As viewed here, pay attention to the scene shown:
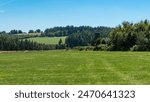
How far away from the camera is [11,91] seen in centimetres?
1245

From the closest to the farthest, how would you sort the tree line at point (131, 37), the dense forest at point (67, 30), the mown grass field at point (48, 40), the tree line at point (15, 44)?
the tree line at point (15, 44), the tree line at point (131, 37), the mown grass field at point (48, 40), the dense forest at point (67, 30)

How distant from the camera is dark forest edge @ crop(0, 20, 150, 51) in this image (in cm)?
7962

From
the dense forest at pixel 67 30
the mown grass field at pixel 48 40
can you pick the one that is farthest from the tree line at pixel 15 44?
the dense forest at pixel 67 30

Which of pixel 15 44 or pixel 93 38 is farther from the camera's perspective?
pixel 93 38

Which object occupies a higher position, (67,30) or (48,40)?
(67,30)

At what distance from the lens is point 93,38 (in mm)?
94812

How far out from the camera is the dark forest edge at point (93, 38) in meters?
79.6

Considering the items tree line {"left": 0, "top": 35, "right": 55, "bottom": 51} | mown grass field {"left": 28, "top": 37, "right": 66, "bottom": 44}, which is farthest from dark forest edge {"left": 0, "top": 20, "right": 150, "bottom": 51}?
mown grass field {"left": 28, "top": 37, "right": 66, "bottom": 44}

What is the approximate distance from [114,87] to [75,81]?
6.53 m

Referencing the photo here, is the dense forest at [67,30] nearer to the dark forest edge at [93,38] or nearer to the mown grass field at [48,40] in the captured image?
the dark forest edge at [93,38]

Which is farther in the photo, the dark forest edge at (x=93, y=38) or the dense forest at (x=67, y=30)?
the dense forest at (x=67, y=30)

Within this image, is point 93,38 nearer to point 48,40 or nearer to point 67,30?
point 67,30

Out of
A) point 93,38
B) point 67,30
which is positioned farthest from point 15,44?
point 93,38

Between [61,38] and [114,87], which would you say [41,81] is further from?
[61,38]
